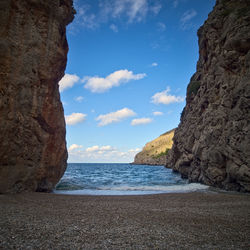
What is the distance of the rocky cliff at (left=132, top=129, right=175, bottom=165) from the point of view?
11626 centimetres

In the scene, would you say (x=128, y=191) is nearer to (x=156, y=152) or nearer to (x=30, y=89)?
(x=30, y=89)

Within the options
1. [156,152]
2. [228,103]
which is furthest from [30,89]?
[156,152]

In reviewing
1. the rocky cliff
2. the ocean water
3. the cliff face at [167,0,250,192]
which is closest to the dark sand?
the cliff face at [167,0,250,192]

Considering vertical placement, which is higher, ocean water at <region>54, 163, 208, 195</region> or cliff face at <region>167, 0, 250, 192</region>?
cliff face at <region>167, 0, 250, 192</region>

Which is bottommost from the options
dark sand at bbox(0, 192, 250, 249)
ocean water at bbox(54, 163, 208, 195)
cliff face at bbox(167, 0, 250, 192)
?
ocean water at bbox(54, 163, 208, 195)

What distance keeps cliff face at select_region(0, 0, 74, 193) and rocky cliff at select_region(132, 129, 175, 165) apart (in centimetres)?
10130

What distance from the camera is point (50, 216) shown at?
19.9ft

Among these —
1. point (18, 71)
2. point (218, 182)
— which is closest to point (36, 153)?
point (18, 71)

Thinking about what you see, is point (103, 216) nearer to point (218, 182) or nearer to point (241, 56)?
point (218, 182)

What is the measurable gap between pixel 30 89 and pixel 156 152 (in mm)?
121470

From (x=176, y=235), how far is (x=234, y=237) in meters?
1.41

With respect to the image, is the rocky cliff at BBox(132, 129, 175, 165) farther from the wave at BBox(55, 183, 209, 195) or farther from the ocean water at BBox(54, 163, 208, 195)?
the wave at BBox(55, 183, 209, 195)

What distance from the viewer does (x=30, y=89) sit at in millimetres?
11938

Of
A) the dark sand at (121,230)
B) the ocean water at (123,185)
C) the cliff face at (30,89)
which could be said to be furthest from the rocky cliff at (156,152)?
the dark sand at (121,230)
